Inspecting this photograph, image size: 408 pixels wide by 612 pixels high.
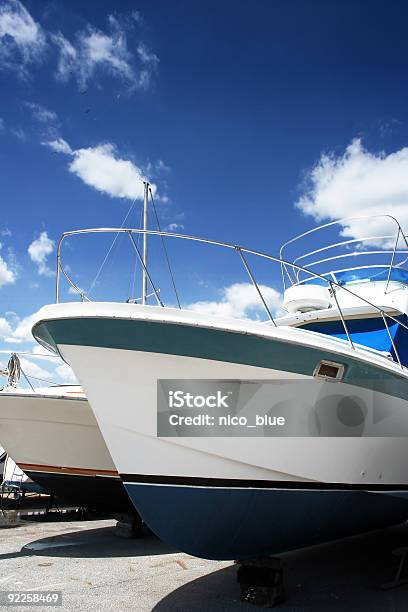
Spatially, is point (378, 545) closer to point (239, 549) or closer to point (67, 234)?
point (239, 549)

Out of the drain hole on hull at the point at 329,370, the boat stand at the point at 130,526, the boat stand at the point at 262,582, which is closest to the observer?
the drain hole on hull at the point at 329,370

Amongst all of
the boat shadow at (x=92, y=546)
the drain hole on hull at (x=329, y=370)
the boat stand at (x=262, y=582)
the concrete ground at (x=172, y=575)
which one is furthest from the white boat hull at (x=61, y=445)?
the drain hole on hull at (x=329, y=370)

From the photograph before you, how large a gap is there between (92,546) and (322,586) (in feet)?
11.9

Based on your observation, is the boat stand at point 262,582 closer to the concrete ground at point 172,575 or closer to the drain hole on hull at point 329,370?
the concrete ground at point 172,575

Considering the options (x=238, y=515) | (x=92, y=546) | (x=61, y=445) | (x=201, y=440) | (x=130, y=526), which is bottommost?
(x=92, y=546)

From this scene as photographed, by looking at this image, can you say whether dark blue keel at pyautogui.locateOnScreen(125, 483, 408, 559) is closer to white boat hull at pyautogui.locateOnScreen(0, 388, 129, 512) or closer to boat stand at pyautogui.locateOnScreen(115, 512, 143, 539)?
white boat hull at pyautogui.locateOnScreen(0, 388, 129, 512)

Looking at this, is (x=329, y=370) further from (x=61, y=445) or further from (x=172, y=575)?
(x=61, y=445)

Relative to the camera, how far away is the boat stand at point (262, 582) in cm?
448

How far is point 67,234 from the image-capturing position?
4.76 meters

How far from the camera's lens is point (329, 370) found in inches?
168

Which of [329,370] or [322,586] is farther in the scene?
[322,586]

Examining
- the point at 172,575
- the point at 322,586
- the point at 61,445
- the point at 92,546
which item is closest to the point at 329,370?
the point at 322,586

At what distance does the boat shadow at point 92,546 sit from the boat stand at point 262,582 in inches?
97.9

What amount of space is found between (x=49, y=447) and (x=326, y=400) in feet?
17.7
